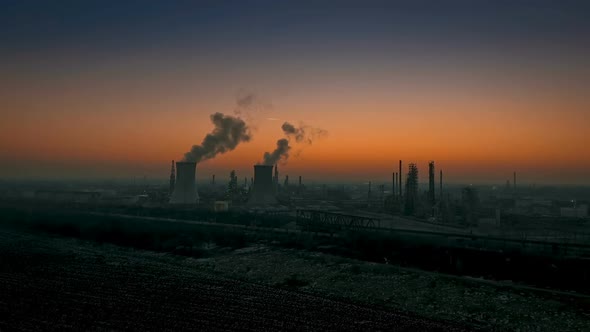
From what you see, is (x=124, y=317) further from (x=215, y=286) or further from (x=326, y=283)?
(x=326, y=283)

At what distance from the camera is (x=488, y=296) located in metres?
22.5

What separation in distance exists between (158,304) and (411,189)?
5458 centimetres

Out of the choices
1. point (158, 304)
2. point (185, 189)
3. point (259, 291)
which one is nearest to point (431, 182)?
point (185, 189)

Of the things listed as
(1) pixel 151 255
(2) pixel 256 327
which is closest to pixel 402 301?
(2) pixel 256 327

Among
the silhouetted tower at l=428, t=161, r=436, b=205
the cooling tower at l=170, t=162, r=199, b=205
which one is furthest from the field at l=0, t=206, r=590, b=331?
the silhouetted tower at l=428, t=161, r=436, b=205

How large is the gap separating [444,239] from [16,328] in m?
29.7

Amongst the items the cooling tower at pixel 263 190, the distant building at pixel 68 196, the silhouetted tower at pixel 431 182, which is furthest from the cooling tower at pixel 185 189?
the silhouetted tower at pixel 431 182

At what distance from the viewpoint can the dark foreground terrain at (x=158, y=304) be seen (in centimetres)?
1784

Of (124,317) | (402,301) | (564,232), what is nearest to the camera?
(124,317)

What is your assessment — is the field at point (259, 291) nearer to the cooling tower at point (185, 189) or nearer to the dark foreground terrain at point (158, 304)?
the dark foreground terrain at point (158, 304)

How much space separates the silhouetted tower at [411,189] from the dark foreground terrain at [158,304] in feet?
141

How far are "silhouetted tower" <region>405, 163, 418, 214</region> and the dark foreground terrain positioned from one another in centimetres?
4298

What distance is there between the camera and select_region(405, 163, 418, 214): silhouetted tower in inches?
2608

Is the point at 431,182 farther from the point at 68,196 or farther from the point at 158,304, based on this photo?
the point at 68,196
